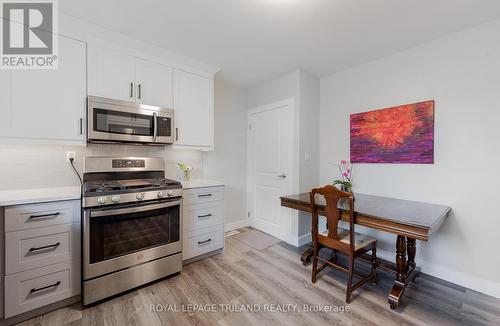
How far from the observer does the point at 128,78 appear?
7.30 feet

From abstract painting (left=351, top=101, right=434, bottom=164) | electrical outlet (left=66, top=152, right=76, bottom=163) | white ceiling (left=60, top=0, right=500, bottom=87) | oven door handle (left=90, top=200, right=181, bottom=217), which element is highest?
white ceiling (left=60, top=0, right=500, bottom=87)

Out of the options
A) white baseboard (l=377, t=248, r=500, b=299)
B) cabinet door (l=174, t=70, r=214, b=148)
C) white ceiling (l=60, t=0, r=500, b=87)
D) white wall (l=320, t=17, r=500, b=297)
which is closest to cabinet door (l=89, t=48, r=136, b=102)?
white ceiling (l=60, t=0, r=500, b=87)

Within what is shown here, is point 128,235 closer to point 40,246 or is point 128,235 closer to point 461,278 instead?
point 40,246

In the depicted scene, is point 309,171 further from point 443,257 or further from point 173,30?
point 173,30

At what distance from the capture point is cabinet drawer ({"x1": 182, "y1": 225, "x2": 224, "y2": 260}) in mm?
2395

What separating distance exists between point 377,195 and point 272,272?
5.35ft

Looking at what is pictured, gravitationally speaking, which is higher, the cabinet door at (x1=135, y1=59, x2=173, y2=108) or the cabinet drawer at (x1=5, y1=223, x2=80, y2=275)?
the cabinet door at (x1=135, y1=59, x2=173, y2=108)

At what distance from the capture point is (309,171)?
3.12 meters

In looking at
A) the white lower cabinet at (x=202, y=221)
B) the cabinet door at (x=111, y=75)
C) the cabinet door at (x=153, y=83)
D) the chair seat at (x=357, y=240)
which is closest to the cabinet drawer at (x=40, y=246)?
the white lower cabinet at (x=202, y=221)

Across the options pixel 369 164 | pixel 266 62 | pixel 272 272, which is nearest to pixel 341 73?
pixel 266 62

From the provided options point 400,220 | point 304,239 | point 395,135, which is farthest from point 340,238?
point 395,135

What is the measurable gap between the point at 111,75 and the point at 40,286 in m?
1.93

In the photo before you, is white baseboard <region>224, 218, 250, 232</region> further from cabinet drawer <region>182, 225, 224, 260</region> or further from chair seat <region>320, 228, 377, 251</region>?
chair seat <region>320, 228, 377, 251</region>

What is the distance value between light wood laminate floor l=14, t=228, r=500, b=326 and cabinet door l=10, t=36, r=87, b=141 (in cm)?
153
